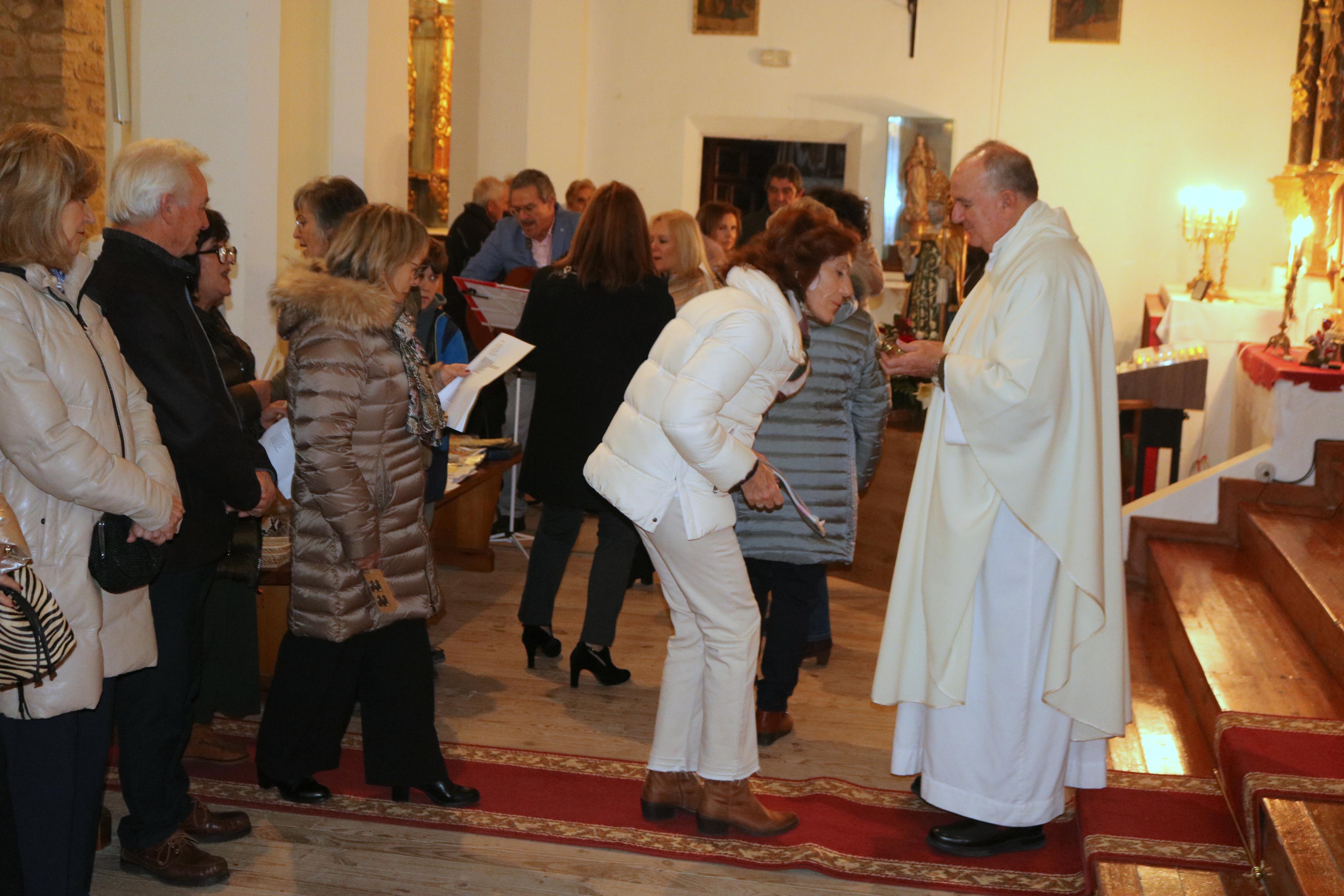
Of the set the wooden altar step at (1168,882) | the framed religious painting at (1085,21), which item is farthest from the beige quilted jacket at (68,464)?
the framed religious painting at (1085,21)

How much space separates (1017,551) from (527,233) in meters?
4.14

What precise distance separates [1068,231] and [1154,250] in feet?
28.9

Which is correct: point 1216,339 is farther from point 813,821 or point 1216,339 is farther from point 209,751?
point 209,751

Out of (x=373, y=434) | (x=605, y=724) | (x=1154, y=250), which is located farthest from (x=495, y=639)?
(x=1154, y=250)

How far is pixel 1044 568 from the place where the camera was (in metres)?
3.23

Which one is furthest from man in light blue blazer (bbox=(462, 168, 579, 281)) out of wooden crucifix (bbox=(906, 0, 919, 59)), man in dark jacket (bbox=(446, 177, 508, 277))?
wooden crucifix (bbox=(906, 0, 919, 59))

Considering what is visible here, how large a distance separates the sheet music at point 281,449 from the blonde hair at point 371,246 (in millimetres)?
538

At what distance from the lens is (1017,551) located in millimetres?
3242

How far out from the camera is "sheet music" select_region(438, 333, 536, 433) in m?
4.16

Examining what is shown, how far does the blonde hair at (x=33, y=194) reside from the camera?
7.89ft

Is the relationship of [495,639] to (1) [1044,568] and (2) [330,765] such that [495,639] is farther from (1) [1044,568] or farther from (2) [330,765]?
(1) [1044,568]

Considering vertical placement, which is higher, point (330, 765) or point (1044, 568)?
point (1044, 568)

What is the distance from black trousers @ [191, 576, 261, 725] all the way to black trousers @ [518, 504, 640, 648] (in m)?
1.04

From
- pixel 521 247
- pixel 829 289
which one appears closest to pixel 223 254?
pixel 829 289
